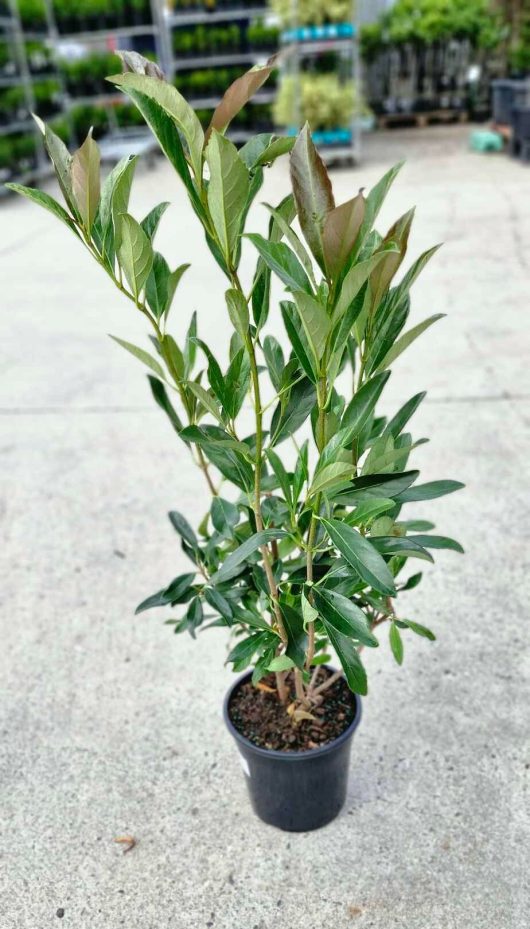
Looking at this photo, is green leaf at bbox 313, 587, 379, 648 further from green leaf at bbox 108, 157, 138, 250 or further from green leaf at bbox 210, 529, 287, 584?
green leaf at bbox 108, 157, 138, 250

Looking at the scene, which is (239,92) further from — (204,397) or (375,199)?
(204,397)

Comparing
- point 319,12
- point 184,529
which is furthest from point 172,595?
point 319,12

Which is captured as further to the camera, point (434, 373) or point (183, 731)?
point (434, 373)

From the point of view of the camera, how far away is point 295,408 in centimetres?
130

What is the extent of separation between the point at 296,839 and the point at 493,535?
1.27 meters

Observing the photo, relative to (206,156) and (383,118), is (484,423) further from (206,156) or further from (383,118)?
(383,118)

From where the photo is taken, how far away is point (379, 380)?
1.16m

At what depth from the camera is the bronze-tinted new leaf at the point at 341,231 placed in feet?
3.08

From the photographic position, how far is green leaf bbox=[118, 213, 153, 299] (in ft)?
3.51

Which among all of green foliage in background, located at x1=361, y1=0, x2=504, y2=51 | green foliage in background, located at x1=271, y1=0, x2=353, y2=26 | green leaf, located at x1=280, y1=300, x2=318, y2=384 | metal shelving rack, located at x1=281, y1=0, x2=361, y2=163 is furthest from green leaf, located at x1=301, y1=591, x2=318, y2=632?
green foliage in background, located at x1=361, y1=0, x2=504, y2=51

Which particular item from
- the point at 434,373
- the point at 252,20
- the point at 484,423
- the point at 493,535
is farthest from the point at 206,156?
the point at 252,20

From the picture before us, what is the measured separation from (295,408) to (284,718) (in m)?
0.70

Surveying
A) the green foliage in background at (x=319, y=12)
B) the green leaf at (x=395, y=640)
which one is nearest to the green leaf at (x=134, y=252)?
the green leaf at (x=395, y=640)

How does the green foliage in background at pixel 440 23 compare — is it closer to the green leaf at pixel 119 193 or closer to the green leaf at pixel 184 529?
the green leaf at pixel 184 529
